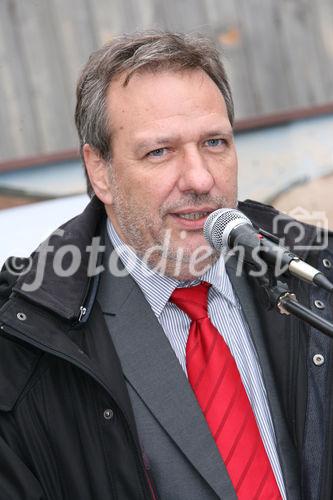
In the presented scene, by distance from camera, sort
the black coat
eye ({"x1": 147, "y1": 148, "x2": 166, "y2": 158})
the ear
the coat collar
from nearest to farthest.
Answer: the black coat
the coat collar
eye ({"x1": 147, "y1": 148, "x2": 166, "y2": 158})
the ear

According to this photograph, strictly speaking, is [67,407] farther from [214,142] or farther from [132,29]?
[132,29]

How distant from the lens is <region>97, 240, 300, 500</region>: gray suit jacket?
2479 millimetres

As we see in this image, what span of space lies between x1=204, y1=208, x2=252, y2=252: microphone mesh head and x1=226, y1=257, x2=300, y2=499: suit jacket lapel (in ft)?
2.16

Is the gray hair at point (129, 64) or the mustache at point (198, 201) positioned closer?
the mustache at point (198, 201)

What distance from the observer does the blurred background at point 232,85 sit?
3225mm

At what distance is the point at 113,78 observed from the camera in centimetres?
282

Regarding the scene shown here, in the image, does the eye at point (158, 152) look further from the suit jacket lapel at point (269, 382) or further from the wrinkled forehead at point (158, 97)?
the suit jacket lapel at point (269, 382)

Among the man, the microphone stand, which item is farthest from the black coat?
the microphone stand

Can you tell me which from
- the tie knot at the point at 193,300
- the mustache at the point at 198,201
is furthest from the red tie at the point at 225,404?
the mustache at the point at 198,201

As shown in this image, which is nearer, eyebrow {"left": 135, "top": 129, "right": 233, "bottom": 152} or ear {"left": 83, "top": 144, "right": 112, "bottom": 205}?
eyebrow {"left": 135, "top": 129, "right": 233, "bottom": 152}

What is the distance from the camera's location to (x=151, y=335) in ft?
8.68

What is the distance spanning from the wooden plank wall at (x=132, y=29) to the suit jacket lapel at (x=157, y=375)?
0.88 m

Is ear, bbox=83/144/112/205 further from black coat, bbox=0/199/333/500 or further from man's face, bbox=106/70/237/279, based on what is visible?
black coat, bbox=0/199/333/500

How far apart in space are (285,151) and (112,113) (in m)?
0.90
